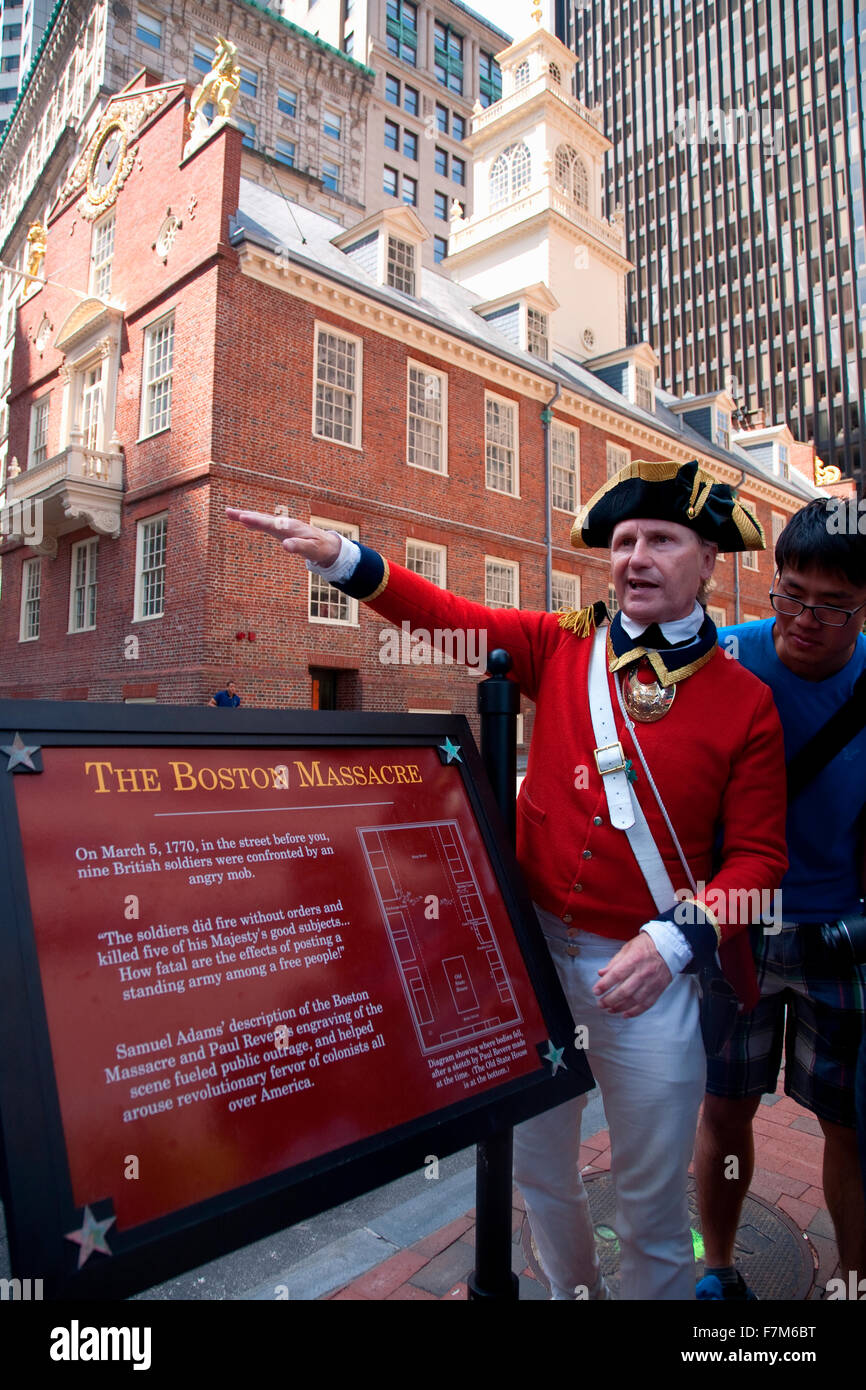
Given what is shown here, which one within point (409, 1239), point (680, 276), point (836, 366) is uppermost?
point (680, 276)

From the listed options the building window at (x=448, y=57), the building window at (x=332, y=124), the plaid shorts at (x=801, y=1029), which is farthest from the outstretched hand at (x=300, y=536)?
the building window at (x=448, y=57)

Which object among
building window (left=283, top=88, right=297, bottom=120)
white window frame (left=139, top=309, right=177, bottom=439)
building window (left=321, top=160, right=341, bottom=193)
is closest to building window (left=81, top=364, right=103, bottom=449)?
white window frame (left=139, top=309, right=177, bottom=439)

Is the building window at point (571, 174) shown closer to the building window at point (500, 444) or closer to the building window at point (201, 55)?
the building window at point (500, 444)

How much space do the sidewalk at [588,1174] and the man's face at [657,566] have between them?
205 centimetres

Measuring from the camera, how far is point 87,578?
1667 cm

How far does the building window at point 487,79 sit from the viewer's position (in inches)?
1742

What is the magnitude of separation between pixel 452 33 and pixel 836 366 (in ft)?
120

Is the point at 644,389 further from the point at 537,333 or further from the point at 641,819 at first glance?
the point at 641,819

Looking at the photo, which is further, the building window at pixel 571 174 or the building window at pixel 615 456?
the building window at pixel 571 174

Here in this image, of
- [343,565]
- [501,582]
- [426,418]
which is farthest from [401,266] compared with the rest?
[343,565]

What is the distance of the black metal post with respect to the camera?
81.0 inches
